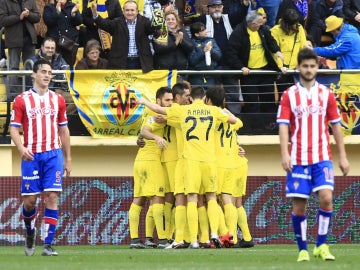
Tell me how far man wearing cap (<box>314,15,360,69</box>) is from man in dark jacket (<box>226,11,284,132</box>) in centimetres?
85

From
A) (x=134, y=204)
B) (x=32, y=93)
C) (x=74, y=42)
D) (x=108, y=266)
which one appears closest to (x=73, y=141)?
(x=74, y=42)

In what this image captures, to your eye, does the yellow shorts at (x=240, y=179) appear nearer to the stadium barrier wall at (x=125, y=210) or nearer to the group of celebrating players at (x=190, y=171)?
the group of celebrating players at (x=190, y=171)

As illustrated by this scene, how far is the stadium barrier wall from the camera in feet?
64.2

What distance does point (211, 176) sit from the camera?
54.4ft

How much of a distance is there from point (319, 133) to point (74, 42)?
345 inches

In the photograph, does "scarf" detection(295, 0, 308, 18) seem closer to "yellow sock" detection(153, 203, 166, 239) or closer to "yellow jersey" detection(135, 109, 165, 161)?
"yellow jersey" detection(135, 109, 165, 161)

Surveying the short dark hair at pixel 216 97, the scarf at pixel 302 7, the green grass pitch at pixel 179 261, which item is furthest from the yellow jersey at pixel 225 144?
the scarf at pixel 302 7

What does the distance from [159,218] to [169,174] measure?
2.24 feet

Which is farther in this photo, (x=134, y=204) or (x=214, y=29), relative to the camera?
(x=214, y=29)

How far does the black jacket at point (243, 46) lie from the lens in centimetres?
2041

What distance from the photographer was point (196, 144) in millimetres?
16500

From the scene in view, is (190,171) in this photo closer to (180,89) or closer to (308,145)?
(180,89)

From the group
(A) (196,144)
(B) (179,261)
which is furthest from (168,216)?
(B) (179,261)

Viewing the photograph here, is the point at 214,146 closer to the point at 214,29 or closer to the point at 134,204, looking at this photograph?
the point at 134,204
